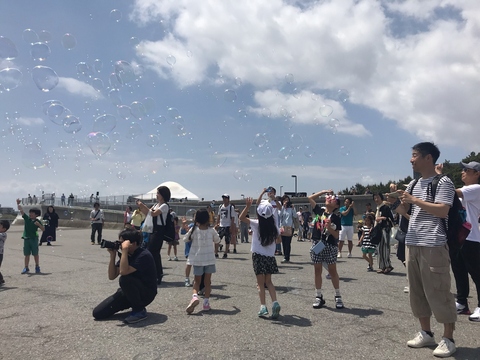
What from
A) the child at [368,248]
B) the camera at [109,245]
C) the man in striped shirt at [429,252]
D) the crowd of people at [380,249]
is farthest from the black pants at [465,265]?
the camera at [109,245]

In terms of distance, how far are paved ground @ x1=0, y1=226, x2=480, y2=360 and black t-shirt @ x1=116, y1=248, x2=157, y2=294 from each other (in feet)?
1.33

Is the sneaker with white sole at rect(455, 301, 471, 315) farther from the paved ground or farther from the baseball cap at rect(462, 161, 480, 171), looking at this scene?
the baseball cap at rect(462, 161, 480, 171)

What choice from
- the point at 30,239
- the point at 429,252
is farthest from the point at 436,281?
the point at 30,239

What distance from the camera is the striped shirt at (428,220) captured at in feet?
12.6

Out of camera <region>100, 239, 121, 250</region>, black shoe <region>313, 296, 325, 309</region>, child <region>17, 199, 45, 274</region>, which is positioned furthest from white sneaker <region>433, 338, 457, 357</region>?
child <region>17, 199, 45, 274</region>

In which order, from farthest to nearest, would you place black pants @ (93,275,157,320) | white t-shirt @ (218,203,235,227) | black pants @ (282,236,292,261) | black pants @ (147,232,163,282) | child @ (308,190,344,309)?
white t-shirt @ (218,203,235,227) → black pants @ (282,236,292,261) → black pants @ (147,232,163,282) → child @ (308,190,344,309) → black pants @ (93,275,157,320)

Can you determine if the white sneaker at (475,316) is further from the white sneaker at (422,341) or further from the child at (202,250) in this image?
the child at (202,250)

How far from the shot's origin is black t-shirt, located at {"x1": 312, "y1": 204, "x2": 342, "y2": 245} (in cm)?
582

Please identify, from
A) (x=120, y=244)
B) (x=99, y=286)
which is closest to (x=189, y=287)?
(x=99, y=286)

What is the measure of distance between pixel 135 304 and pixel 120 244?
0.85 meters

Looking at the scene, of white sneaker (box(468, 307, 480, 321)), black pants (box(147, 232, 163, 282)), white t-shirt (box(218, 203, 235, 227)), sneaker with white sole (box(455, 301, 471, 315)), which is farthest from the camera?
white t-shirt (box(218, 203, 235, 227))

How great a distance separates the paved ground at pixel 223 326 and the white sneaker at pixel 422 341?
0.26ft

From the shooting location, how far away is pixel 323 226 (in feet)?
19.6

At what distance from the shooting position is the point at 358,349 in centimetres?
394
